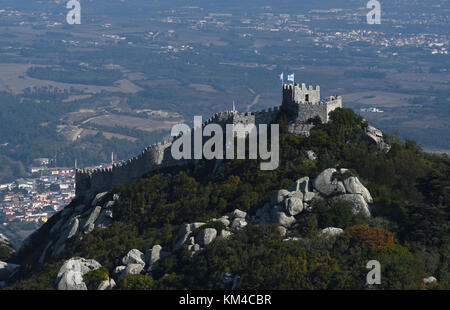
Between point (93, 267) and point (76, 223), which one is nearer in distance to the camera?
point (93, 267)

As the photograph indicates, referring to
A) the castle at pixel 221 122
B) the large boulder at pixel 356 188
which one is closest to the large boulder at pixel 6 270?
the castle at pixel 221 122

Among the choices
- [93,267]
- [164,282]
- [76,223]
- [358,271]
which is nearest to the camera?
[358,271]

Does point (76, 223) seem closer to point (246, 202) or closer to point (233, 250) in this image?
point (246, 202)

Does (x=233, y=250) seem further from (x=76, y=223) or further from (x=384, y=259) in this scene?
(x=76, y=223)

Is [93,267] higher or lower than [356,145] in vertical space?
lower

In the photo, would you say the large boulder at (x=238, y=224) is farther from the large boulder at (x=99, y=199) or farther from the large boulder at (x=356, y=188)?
the large boulder at (x=99, y=199)

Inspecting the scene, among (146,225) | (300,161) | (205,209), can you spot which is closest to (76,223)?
(146,225)

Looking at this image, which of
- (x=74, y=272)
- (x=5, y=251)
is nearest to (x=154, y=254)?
(x=74, y=272)
